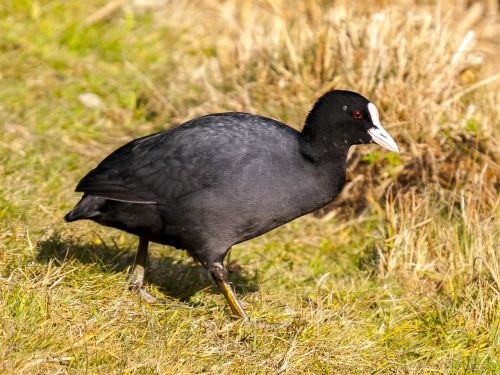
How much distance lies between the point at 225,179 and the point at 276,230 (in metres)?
1.65

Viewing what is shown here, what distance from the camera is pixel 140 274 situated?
430cm

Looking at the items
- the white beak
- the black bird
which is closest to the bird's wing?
the black bird

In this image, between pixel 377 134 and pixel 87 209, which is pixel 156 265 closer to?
pixel 87 209

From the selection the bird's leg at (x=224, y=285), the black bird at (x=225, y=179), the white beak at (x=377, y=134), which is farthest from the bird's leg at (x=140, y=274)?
the white beak at (x=377, y=134)

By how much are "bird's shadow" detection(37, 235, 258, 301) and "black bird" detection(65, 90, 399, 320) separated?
0.26 m

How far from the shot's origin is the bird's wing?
3.96 m

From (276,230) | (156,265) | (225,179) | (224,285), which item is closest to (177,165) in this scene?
(225,179)

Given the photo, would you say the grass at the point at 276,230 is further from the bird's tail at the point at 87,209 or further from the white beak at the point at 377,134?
the white beak at the point at 377,134

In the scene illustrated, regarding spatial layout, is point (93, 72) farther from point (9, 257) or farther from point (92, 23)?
point (9, 257)

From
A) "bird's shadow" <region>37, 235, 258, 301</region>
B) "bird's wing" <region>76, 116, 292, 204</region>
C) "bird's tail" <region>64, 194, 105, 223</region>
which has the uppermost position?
"bird's wing" <region>76, 116, 292, 204</region>

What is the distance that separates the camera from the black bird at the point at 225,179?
3908mm

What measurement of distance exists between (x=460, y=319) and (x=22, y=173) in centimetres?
277

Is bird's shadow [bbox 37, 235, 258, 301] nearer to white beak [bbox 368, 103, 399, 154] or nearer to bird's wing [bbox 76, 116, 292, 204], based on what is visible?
bird's wing [bbox 76, 116, 292, 204]

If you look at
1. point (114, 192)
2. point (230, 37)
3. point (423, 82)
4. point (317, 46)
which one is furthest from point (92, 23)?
point (114, 192)
